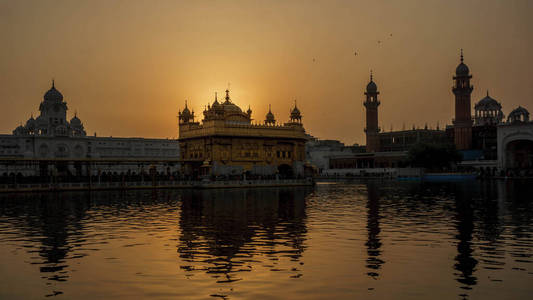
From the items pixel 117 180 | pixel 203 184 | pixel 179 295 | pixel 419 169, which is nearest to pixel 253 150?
pixel 203 184

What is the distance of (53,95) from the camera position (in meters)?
122

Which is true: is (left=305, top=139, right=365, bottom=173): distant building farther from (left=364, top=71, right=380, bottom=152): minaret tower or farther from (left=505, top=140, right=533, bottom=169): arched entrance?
(left=505, top=140, right=533, bottom=169): arched entrance

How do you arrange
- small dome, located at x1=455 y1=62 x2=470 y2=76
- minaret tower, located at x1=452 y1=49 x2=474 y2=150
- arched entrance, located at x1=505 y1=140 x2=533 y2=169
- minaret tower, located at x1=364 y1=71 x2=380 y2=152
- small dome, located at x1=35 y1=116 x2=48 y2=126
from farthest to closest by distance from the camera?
minaret tower, located at x1=364 y1=71 x2=380 y2=152, small dome, located at x1=455 y1=62 x2=470 y2=76, minaret tower, located at x1=452 y1=49 x2=474 y2=150, small dome, located at x1=35 y1=116 x2=48 y2=126, arched entrance, located at x1=505 y1=140 x2=533 y2=169

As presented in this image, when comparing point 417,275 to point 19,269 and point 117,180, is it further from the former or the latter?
point 117,180

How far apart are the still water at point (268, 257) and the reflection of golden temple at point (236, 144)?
140ft

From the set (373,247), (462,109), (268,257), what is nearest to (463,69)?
(462,109)

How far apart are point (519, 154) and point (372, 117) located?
157 feet

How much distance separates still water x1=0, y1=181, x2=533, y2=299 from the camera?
10945 mm

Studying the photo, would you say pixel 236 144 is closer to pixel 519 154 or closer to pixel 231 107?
pixel 231 107

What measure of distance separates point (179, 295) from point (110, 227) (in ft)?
37.5

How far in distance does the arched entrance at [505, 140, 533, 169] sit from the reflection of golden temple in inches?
1799

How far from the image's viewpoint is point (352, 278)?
11961 millimetres

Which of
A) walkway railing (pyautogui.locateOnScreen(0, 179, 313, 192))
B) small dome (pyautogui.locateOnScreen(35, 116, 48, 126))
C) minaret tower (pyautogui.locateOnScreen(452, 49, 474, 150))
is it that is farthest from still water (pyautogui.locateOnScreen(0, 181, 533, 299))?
minaret tower (pyautogui.locateOnScreen(452, 49, 474, 150))

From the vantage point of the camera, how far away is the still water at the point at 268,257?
1095 cm
